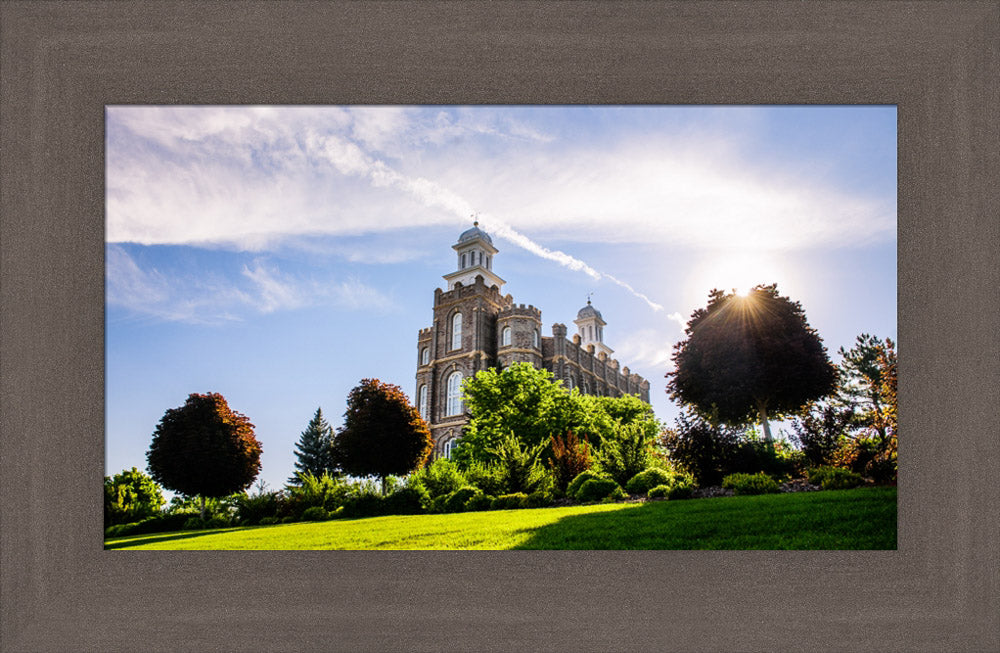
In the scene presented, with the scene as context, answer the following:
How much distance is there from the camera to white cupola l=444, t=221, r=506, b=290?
2127 cm

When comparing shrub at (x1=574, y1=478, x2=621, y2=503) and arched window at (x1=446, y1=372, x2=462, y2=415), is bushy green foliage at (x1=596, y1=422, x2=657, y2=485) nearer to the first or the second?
shrub at (x1=574, y1=478, x2=621, y2=503)

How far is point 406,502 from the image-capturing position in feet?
23.5

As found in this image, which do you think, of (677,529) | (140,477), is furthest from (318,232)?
(677,529)

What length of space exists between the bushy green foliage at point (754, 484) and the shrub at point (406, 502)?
325cm

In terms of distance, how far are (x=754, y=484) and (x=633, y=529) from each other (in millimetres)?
1674

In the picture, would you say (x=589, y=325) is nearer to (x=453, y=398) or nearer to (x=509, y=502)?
(x=453, y=398)

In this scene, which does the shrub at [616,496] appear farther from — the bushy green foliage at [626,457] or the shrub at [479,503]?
the shrub at [479,503]

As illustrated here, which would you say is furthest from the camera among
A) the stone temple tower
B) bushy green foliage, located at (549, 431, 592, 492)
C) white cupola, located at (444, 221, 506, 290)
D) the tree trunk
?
white cupola, located at (444, 221, 506, 290)

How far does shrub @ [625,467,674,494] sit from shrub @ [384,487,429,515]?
2.24 metres

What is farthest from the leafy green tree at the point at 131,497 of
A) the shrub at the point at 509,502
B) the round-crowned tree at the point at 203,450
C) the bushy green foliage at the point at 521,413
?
the bushy green foliage at the point at 521,413

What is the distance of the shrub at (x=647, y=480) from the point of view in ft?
21.6

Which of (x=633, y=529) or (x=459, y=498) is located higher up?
(x=633, y=529)

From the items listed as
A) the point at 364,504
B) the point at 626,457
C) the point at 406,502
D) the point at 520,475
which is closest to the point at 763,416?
the point at 626,457

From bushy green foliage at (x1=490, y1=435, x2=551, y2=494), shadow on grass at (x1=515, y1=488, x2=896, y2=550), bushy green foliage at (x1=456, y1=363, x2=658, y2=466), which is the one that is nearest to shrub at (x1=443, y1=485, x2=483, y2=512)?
bushy green foliage at (x1=490, y1=435, x2=551, y2=494)
